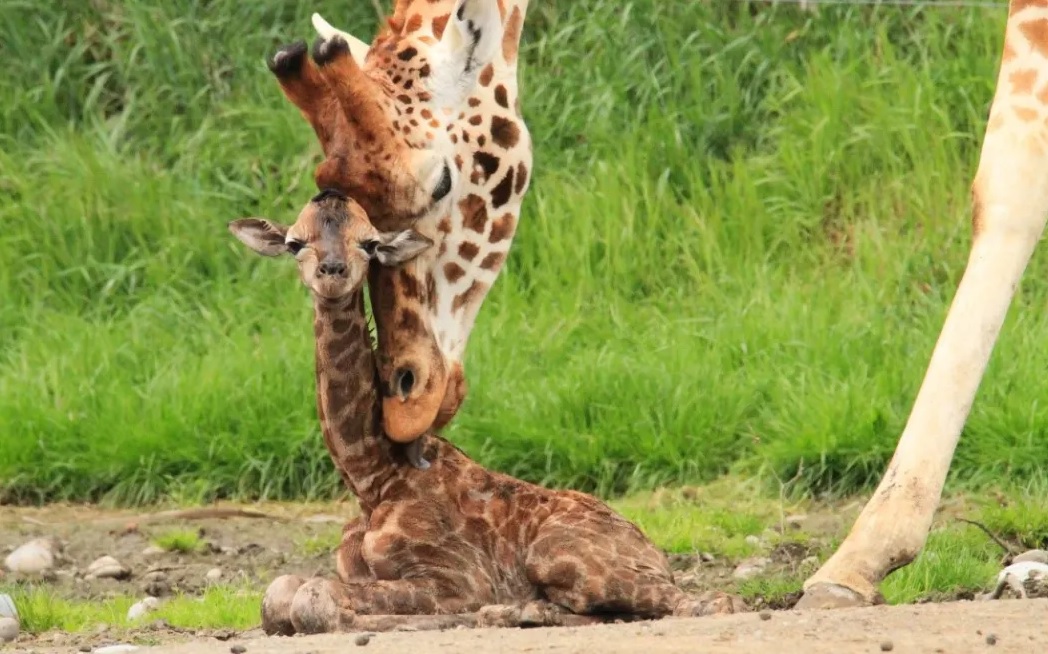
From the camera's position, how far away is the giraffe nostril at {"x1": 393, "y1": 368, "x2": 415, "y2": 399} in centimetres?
536

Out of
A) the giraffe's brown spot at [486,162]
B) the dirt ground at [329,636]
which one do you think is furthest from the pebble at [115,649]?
the giraffe's brown spot at [486,162]

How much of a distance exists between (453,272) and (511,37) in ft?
2.67

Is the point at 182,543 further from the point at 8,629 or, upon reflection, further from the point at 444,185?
the point at 444,185

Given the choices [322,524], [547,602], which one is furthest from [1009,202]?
[322,524]

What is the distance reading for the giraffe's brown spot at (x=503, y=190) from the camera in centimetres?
573

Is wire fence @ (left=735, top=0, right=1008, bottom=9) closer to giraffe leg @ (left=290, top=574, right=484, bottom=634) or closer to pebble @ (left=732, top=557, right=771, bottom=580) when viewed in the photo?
pebble @ (left=732, top=557, right=771, bottom=580)

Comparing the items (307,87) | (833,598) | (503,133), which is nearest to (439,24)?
(503,133)

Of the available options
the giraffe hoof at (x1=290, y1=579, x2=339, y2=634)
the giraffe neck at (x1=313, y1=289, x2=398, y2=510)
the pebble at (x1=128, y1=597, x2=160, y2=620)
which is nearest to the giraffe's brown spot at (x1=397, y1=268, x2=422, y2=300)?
the giraffe neck at (x1=313, y1=289, x2=398, y2=510)

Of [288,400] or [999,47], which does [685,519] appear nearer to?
[288,400]

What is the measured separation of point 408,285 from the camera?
5375mm

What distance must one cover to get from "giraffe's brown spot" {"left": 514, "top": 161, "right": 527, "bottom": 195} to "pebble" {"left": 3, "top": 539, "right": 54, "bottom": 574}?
7.55 ft

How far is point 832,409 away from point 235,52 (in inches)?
148

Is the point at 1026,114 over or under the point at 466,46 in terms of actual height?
under

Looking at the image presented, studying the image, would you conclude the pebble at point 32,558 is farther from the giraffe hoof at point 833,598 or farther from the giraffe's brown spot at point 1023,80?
the giraffe's brown spot at point 1023,80
